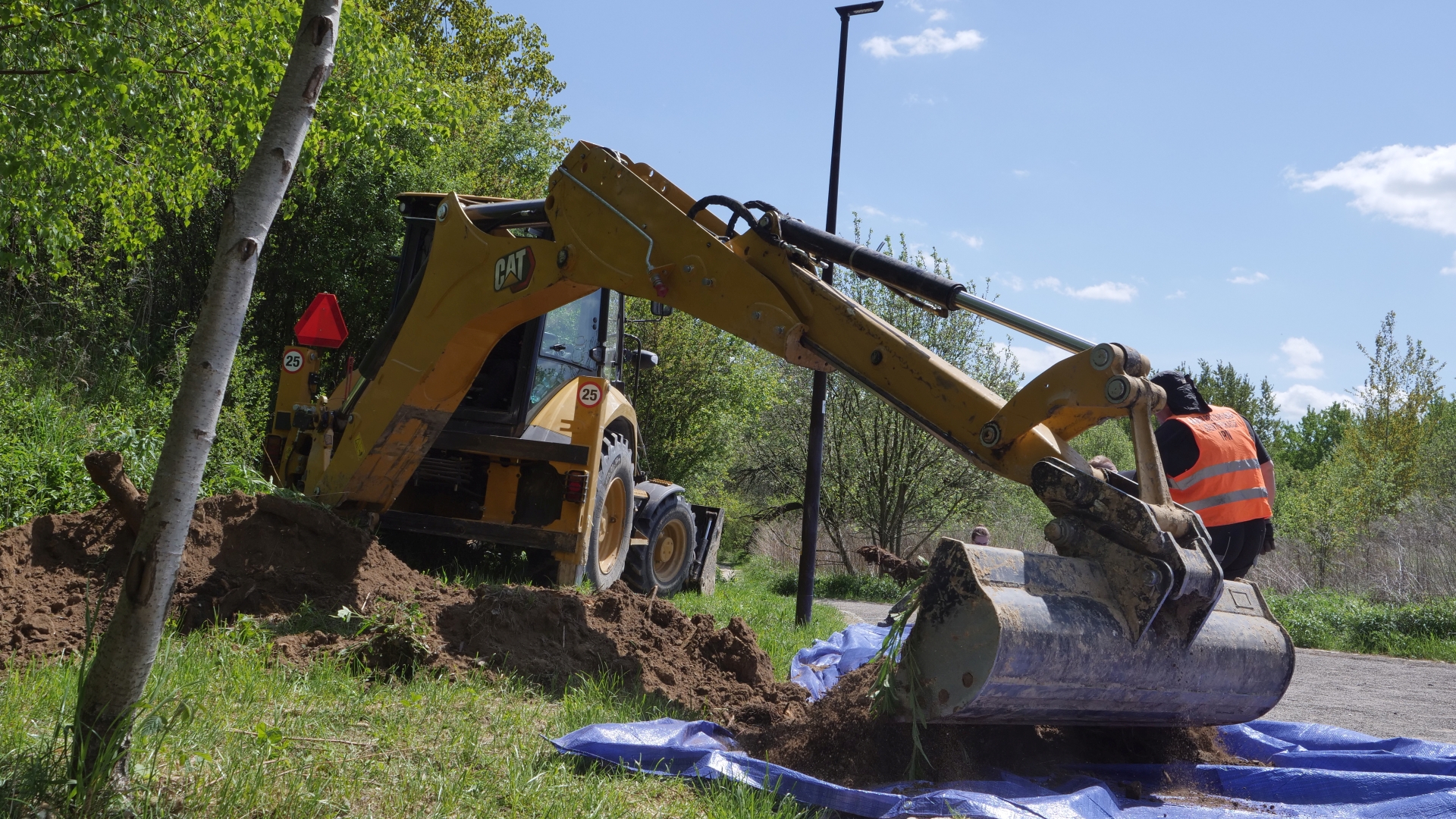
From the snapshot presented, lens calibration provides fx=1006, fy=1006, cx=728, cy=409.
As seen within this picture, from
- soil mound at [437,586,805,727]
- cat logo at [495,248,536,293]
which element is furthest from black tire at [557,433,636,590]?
cat logo at [495,248,536,293]

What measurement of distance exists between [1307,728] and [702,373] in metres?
14.1

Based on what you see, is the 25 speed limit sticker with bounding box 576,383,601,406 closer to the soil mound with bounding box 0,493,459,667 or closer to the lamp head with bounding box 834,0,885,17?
the soil mound with bounding box 0,493,459,667

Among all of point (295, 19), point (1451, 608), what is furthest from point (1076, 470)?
point (1451, 608)

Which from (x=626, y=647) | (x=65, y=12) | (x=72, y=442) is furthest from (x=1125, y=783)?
(x=65, y=12)

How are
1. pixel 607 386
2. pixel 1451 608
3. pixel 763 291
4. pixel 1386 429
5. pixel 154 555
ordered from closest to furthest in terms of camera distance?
pixel 154 555 → pixel 763 291 → pixel 607 386 → pixel 1451 608 → pixel 1386 429

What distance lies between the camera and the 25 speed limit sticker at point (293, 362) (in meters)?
7.35

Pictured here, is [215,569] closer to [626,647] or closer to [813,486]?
[626,647]

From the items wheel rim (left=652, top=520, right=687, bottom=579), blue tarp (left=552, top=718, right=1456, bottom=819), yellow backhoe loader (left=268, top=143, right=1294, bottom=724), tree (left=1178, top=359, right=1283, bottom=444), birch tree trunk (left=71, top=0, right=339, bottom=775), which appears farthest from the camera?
tree (left=1178, top=359, right=1283, bottom=444)

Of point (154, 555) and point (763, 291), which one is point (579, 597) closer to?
point (763, 291)

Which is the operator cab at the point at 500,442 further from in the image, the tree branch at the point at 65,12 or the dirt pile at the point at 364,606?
the tree branch at the point at 65,12

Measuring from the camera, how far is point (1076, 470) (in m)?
3.89

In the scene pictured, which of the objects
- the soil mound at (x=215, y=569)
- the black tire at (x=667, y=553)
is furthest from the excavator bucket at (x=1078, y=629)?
the black tire at (x=667, y=553)

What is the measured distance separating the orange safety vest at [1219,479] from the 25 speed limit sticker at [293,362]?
5.88 m

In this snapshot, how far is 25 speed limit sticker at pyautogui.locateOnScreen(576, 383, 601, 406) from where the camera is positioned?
727 centimetres
